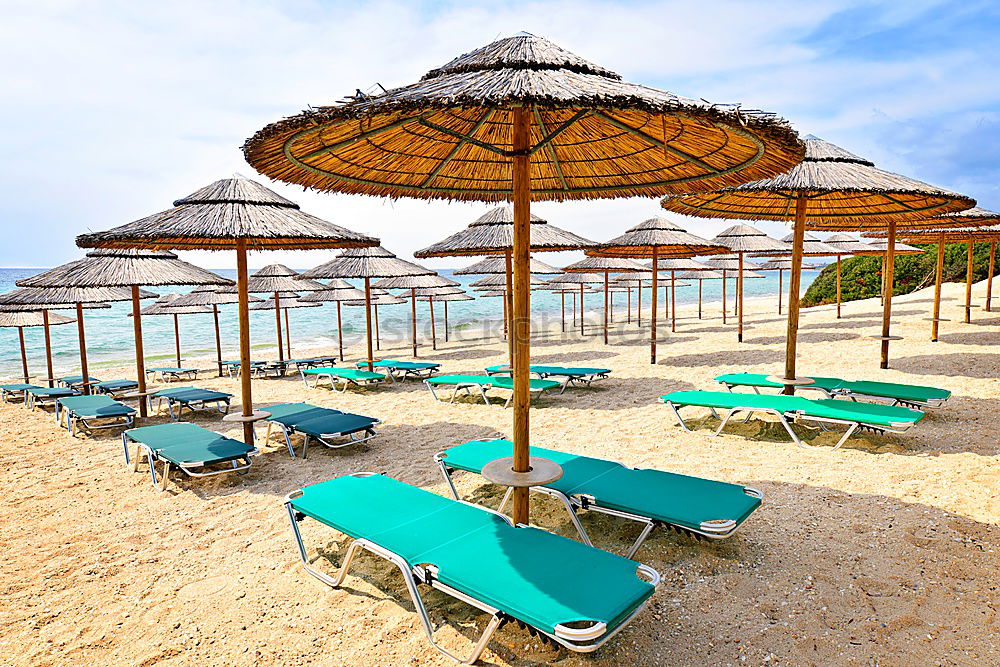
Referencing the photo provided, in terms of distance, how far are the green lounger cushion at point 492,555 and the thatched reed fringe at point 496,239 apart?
602 cm

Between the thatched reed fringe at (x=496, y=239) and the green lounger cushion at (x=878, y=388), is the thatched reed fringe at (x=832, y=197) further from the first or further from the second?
the thatched reed fringe at (x=496, y=239)

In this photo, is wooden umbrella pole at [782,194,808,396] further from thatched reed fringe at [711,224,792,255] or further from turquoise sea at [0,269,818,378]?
turquoise sea at [0,269,818,378]

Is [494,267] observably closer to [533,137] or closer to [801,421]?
[801,421]

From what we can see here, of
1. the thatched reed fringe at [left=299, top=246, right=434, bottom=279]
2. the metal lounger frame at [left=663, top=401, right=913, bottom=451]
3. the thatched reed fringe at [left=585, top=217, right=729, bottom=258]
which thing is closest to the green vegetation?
the thatched reed fringe at [left=585, top=217, right=729, bottom=258]

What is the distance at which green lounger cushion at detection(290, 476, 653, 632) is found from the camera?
2109 mm

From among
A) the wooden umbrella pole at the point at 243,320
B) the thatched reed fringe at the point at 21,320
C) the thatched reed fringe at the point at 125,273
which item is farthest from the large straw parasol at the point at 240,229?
the thatched reed fringe at the point at 21,320

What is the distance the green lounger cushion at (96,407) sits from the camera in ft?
22.1

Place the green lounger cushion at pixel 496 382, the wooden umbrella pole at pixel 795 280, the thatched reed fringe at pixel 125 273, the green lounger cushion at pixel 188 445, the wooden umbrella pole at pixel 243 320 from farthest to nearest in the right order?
the green lounger cushion at pixel 496 382 → the thatched reed fringe at pixel 125 273 → the wooden umbrella pole at pixel 795 280 → the wooden umbrella pole at pixel 243 320 → the green lounger cushion at pixel 188 445

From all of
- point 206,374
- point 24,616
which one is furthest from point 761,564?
point 206,374

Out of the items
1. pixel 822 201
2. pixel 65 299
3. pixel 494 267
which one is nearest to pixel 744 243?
pixel 822 201

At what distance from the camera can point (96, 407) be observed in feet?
23.3

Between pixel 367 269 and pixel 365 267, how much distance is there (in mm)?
88

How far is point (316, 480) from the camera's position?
16.0 ft

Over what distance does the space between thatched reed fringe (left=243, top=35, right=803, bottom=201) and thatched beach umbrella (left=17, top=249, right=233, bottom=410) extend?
4244mm
